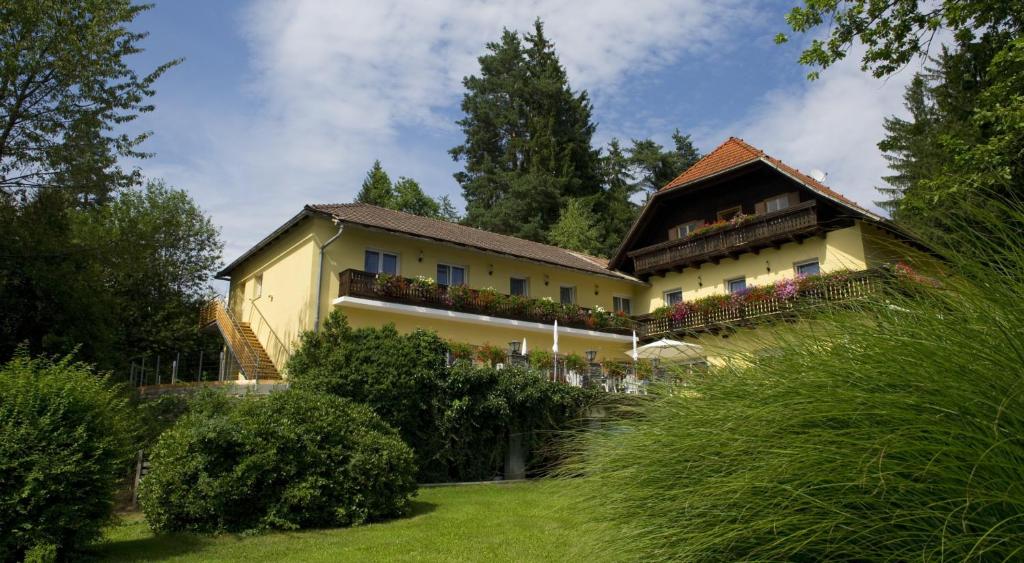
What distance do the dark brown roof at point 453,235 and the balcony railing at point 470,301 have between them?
1.61 m

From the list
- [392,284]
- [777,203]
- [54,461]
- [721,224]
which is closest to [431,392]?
[392,284]

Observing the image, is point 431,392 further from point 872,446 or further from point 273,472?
point 872,446

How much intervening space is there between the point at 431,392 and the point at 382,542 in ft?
20.4

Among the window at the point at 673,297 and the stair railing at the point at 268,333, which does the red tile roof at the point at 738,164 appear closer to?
the window at the point at 673,297

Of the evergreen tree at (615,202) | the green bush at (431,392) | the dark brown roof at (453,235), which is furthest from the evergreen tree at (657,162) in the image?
the green bush at (431,392)

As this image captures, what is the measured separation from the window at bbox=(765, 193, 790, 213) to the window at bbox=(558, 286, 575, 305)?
840 cm

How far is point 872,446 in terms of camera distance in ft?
6.57

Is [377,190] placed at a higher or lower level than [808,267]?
higher

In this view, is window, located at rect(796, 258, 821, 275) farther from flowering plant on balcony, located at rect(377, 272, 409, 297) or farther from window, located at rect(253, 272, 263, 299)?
window, located at rect(253, 272, 263, 299)

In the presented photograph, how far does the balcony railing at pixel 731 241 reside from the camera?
Result: 2197 centimetres

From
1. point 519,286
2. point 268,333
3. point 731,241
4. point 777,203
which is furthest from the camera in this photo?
point 519,286

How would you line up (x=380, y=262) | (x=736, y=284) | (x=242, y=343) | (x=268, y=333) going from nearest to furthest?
(x=242, y=343)
(x=380, y=262)
(x=268, y=333)
(x=736, y=284)

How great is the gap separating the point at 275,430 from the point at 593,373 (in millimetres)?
10551

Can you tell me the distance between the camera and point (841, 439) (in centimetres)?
202
